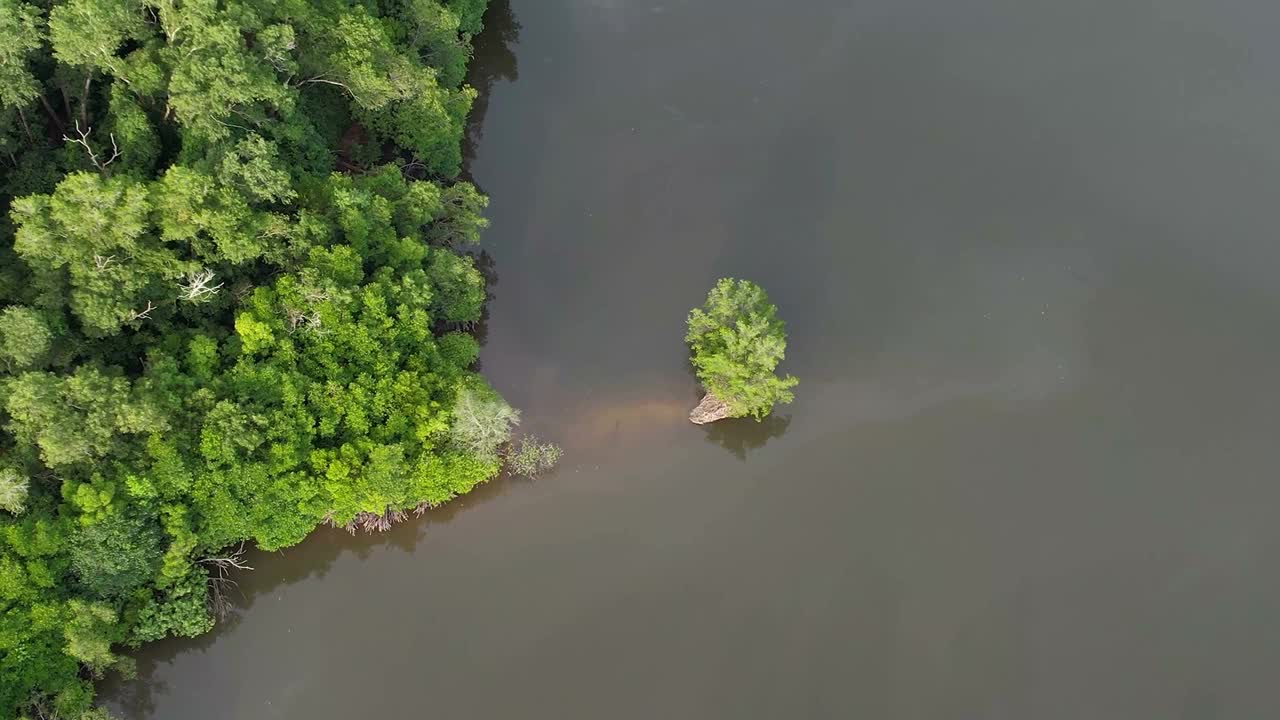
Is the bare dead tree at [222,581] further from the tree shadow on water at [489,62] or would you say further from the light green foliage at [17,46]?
the tree shadow on water at [489,62]

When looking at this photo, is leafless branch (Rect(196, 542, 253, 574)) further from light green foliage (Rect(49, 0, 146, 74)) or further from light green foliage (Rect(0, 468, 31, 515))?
light green foliage (Rect(49, 0, 146, 74))

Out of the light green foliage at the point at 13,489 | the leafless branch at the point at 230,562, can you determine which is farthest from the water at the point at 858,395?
the light green foliage at the point at 13,489

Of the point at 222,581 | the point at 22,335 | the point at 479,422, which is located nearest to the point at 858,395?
the point at 479,422

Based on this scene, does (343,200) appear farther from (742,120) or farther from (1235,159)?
(1235,159)

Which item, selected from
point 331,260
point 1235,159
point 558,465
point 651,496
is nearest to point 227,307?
point 331,260

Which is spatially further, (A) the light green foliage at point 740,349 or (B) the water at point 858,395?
(A) the light green foliage at point 740,349

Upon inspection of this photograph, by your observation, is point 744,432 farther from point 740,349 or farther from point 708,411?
point 740,349
